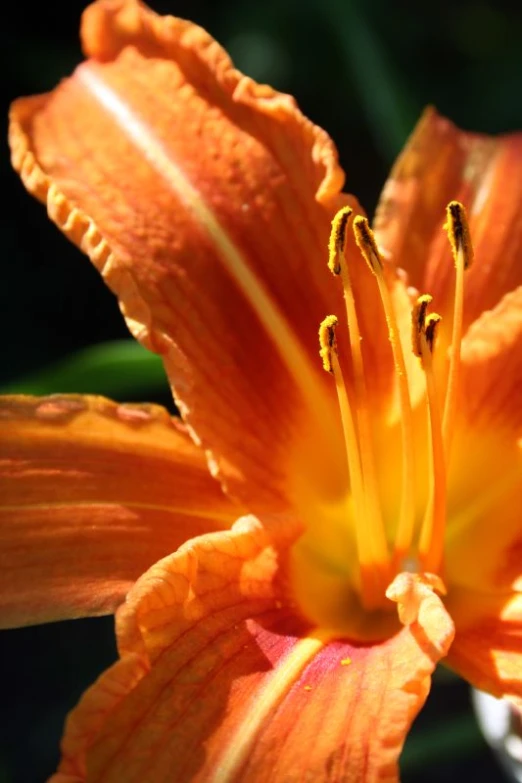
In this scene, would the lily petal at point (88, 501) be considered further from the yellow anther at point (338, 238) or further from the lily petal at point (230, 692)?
the yellow anther at point (338, 238)

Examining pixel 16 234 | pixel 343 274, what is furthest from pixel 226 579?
pixel 16 234

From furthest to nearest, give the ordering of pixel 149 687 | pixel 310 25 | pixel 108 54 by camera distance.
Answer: pixel 310 25
pixel 108 54
pixel 149 687

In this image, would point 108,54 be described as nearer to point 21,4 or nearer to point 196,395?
point 196,395

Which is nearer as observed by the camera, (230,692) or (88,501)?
(230,692)

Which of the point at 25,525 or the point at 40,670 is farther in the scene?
the point at 40,670

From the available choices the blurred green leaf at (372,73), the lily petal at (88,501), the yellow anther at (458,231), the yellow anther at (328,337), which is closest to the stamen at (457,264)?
the yellow anther at (458,231)

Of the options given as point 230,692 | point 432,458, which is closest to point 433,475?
point 432,458

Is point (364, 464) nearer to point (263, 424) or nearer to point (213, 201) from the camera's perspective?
point (263, 424)

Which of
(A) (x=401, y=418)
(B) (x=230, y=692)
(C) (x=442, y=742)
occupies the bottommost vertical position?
(C) (x=442, y=742)
